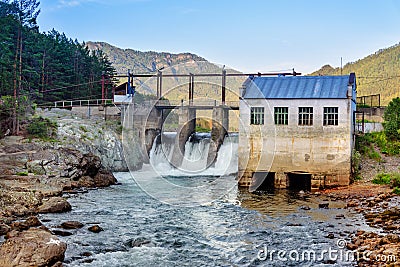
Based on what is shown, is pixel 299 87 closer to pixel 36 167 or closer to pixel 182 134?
pixel 182 134

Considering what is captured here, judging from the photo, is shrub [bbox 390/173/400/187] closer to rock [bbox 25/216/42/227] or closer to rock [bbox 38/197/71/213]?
rock [bbox 38/197/71/213]

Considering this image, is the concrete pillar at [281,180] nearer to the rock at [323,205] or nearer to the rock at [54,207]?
the rock at [323,205]

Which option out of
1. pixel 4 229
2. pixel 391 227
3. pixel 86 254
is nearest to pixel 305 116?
pixel 391 227

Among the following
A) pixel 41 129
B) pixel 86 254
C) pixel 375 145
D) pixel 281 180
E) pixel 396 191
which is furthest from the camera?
pixel 41 129

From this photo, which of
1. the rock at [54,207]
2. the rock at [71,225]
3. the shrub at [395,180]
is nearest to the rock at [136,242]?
the rock at [71,225]

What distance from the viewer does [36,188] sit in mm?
26656

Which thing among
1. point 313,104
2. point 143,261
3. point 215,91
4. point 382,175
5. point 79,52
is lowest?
point 143,261

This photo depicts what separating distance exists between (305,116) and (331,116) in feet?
5.87

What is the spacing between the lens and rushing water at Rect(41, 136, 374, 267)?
15.3 meters

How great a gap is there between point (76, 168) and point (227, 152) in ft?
53.4

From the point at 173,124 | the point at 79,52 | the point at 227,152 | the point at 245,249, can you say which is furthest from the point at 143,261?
the point at 79,52

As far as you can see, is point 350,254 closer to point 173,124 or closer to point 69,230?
point 69,230

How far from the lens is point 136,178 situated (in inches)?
1476

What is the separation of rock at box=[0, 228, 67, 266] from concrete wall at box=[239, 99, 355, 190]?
59.1 ft
